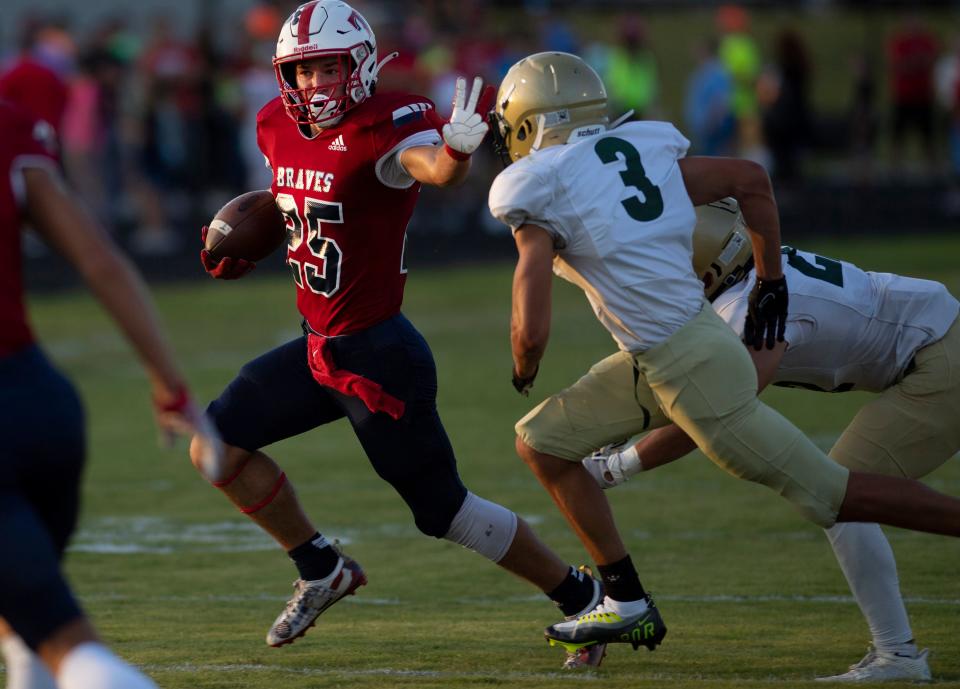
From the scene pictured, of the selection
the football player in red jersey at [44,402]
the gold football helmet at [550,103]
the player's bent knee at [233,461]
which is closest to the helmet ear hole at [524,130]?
the gold football helmet at [550,103]

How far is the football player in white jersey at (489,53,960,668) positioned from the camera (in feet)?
12.6

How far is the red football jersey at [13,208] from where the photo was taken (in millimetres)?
2785

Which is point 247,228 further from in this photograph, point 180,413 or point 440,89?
point 440,89

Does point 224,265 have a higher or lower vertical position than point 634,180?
lower

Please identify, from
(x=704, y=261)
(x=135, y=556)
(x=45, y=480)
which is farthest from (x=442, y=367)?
(x=45, y=480)

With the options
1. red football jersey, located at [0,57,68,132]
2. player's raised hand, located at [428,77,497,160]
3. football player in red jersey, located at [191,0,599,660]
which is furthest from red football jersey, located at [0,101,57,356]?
red football jersey, located at [0,57,68,132]

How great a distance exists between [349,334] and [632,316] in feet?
2.92

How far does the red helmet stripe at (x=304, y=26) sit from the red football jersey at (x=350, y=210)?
0.80ft

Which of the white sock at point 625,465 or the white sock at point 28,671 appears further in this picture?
the white sock at point 625,465

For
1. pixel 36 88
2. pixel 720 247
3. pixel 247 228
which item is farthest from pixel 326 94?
pixel 36 88

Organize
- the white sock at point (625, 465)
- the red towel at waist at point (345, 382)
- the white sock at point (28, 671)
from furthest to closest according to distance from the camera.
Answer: the white sock at point (625, 465), the red towel at waist at point (345, 382), the white sock at point (28, 671)

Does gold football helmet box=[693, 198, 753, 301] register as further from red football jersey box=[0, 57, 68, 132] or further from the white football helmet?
red football jersey box=[0, 57, 68, 132]

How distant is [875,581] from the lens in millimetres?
4117

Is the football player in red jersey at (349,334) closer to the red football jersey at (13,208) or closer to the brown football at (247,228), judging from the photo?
the brown football at (247,228)
